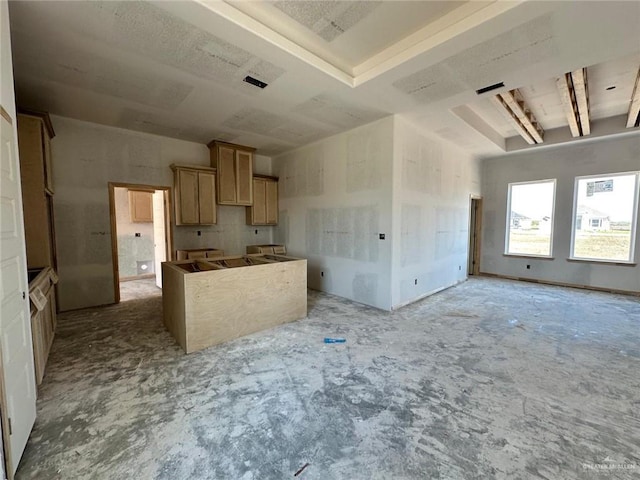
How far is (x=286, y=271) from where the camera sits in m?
3.73

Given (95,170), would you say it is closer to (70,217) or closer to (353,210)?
(70,217)

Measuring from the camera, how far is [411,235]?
469 centimetres

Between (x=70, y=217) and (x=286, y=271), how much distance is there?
3821 mm

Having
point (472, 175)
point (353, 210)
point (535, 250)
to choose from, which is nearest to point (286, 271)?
point (353, 210)

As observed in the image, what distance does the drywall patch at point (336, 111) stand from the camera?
3.65 meters

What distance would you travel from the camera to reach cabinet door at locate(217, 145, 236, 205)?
546 centimetres

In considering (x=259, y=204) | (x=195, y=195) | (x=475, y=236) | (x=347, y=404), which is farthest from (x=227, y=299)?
(x=475, y=236)

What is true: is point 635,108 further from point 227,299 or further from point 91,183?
point 91,183

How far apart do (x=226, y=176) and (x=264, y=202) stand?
1.11 m

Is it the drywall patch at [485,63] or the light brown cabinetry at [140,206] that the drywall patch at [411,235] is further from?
the light brown cabinetry at [140,206]

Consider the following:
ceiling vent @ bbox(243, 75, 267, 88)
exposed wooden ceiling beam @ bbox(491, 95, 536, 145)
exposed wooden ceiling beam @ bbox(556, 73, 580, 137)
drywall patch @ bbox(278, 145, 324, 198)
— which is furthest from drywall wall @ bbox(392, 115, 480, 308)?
ceiling vent @ bbox(243, 75, 267, 88)

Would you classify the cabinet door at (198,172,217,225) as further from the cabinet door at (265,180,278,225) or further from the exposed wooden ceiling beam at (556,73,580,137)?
the exposed wooden ceiling beam at (556,73,580,137)

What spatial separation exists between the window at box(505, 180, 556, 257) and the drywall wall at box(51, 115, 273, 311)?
809cm

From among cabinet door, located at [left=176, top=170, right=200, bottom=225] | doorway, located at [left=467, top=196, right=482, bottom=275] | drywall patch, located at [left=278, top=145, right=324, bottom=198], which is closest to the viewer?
cabinet door, located at [left=176, top=170, right=200, bottom=225]
